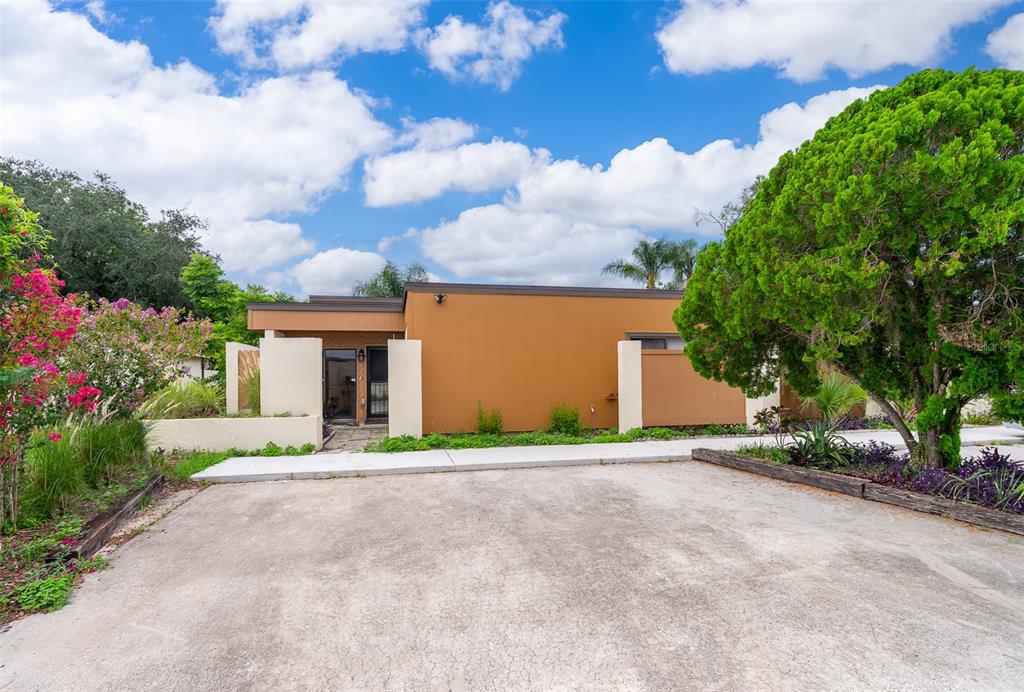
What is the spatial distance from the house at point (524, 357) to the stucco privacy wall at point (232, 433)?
695 millimetres

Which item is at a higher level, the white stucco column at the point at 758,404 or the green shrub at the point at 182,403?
the green shrub at the point at 182,403

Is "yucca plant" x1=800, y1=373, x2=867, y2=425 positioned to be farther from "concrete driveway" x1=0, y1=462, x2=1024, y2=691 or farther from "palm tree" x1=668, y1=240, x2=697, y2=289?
"palm tree" x1=668, y1=240, x2=697, y2=289

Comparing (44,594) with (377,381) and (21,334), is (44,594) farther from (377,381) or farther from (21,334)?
(377,381)

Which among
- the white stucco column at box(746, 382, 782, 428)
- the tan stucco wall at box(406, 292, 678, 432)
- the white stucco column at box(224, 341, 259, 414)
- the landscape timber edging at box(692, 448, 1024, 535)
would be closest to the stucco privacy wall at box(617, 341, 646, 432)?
the tan stucco wall at box(406, 292, 678, 432)

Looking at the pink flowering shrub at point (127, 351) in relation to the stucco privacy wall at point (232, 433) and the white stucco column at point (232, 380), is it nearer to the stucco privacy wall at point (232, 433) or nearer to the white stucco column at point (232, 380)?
the stucco privacy wall at point (232, 433)

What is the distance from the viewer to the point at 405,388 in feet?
33.7

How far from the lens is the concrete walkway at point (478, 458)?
25.1ft

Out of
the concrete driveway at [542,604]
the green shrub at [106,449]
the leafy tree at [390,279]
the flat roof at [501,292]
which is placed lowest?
the concrete driveway at [542,604]

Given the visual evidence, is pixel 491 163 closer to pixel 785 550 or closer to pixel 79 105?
pixel 79 105

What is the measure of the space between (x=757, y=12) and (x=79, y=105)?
13.3 m

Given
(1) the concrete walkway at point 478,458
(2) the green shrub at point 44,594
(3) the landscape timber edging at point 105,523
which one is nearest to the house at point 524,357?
(1) the concrete walkway at point 478,458

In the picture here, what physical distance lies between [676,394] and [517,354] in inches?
156

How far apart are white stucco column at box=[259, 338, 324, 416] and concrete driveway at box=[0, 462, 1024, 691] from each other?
4.25 m

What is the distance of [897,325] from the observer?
6.24 meters
